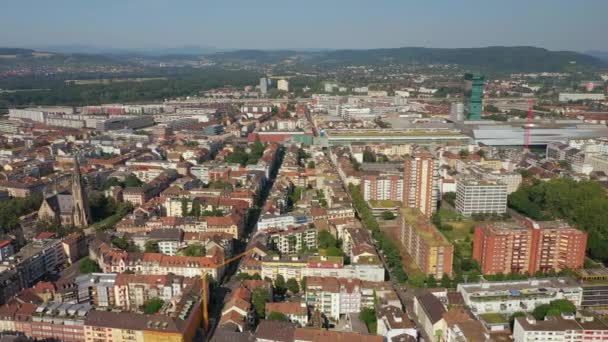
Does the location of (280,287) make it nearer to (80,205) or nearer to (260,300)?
(260,300)

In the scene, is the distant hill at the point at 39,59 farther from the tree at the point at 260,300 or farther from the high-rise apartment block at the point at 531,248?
the high-rise apartment block at the point at 531,248

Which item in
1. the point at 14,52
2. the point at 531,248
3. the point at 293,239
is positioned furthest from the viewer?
the point at 14,52

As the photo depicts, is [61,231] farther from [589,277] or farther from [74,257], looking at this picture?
[589,277]

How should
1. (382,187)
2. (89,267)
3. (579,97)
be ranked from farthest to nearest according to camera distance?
(579,97) < (382,187) < (89,267)

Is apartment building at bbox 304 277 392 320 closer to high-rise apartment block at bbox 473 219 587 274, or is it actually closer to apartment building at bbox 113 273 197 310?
apartment building at bbox 113 273 197 310

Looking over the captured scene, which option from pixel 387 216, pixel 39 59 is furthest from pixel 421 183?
pixel 39 59

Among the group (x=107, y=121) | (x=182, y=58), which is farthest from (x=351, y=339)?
(x=182, y=58)

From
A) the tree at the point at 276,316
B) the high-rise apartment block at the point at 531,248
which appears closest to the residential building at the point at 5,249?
the tree at the point at 276,316
